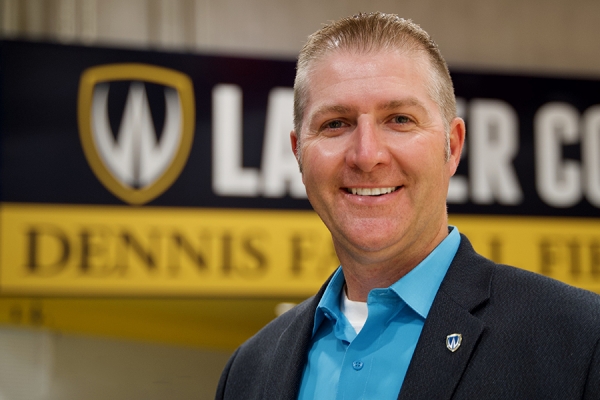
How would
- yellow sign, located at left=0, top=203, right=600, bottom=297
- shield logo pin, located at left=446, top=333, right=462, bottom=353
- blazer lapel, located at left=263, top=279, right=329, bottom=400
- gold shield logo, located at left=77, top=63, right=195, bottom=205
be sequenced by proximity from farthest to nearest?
gold shield logo, located at left=77, top=63, right=195, bottom=205, yellow sign, located at left=0, top=203, right=600, bottom=297, blazer lapel, located at left=263, top=279, right=329, bottom=400, shield logo pin, located at left=446, top=333, right=462, bottom=353

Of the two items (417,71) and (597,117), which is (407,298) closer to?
(417,71)

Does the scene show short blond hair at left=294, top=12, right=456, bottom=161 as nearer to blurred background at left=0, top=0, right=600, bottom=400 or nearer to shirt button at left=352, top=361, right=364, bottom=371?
shirt button at left=352, top=361, right=364, bottom=371

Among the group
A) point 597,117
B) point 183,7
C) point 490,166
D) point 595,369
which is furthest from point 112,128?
point 595,369

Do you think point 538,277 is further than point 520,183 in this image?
No

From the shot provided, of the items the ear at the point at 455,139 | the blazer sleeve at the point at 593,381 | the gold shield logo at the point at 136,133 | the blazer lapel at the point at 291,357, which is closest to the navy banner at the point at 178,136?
the gold shield logo at the point at 136,133

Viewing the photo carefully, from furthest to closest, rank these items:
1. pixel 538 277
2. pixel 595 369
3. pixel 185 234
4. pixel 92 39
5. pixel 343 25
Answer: pixel 92 39
pixel 185 234
pixel 343 25
pixel 538 277
pixel 595 369

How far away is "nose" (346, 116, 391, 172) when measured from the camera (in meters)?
1.21

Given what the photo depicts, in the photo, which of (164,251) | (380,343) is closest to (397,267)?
(380,343)

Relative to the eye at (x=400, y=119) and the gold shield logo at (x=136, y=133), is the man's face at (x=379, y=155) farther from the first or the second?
Result: the gold shield logo at (x=136, y=133)

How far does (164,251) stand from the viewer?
11.3 feet

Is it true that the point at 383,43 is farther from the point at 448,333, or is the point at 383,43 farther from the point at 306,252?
the point at 306,252

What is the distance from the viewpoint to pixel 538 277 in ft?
3.83

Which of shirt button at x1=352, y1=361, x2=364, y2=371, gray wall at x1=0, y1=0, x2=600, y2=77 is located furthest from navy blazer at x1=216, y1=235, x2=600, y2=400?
gray wall at x1=0, y1=0, x2=600, y2=77

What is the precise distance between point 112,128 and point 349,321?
2431 millimetres
